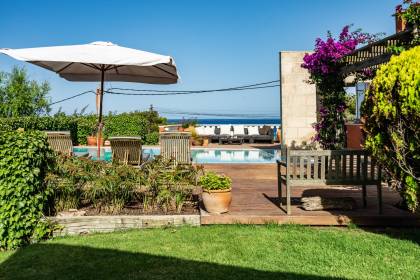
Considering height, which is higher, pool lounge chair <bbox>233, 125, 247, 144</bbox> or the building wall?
the building wall

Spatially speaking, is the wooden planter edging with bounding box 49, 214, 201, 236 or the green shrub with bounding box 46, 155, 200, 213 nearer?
the wooden planter edging with bounding box 49, 214, 201, 236

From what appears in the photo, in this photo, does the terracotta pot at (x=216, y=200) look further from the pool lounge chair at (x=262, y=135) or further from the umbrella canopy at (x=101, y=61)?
the pool lounge chair at (x=262, y=135)

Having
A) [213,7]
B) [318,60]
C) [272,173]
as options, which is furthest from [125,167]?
[213,7]

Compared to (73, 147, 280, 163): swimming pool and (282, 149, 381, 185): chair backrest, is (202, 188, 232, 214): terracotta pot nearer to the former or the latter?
(282, 149, 381, 185): chair backrest

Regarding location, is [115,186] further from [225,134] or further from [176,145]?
[225,134]

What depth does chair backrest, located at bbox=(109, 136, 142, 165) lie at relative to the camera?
7133 mm

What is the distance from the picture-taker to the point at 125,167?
5.19m

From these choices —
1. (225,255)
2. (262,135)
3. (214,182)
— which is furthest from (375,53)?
(262,135)

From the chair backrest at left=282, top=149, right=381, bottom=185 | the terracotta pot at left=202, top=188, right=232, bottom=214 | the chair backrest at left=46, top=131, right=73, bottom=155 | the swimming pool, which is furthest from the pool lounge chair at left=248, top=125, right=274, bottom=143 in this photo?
the terracotta pot at left=202, top=188, right=232, bottom=214

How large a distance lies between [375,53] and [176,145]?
4.29 meters

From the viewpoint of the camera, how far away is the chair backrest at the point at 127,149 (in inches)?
281

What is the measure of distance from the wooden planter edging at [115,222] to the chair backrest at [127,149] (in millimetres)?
2579

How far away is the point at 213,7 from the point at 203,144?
25.9 ft

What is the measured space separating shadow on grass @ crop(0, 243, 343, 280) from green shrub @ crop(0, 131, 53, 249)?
0.29m
